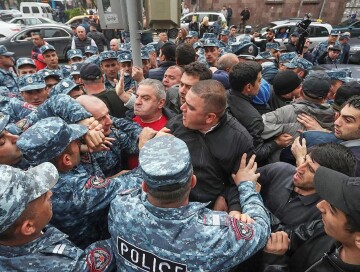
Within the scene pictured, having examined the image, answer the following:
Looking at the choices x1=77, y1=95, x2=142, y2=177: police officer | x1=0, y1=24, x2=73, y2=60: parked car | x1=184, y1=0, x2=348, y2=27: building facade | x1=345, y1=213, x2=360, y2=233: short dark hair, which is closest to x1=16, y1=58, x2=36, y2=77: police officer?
x1=77, y1=95, x2=142, y2=177: police officer

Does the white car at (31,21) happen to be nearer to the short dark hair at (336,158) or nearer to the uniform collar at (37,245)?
the uniform collar at (37,245)

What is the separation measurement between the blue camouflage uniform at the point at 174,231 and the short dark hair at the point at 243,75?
58.5 inches

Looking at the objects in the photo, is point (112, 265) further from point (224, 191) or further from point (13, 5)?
point (13, 5)

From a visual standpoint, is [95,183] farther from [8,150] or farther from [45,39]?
[45,39]

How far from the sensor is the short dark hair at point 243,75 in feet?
8.97

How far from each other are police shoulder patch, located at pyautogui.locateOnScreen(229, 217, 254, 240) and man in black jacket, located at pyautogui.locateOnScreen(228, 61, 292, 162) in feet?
4.23

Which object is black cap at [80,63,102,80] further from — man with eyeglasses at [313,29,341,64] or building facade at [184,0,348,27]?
building facade at [184,0,348,27]

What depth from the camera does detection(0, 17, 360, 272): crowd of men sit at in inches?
54.6

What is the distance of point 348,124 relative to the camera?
2.48 meters

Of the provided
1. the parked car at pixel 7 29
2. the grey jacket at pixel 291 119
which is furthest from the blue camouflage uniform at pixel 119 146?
the parked car at pixel 7 29

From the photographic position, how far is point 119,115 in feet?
11.7

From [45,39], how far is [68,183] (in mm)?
12157

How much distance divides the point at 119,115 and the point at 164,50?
2094 mm

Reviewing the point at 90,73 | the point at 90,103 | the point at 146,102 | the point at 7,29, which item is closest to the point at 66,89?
the point at 90,73
